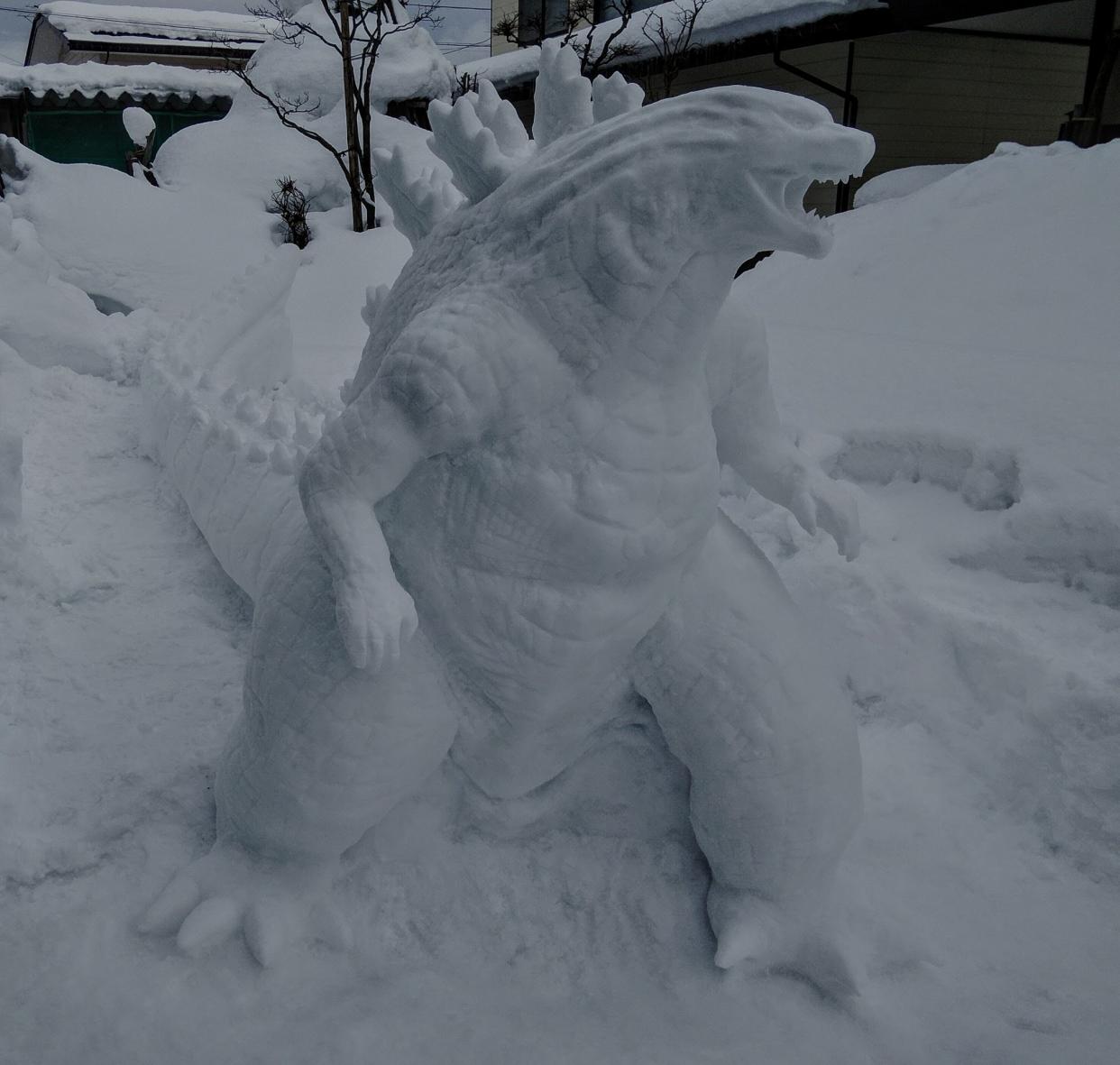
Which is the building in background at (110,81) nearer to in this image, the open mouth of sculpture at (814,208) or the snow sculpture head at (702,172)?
the snow sculpture head at (702,172)

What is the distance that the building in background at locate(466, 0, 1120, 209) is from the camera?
19.9ft

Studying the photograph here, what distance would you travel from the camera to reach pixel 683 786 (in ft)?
4.36

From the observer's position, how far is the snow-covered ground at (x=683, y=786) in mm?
1139

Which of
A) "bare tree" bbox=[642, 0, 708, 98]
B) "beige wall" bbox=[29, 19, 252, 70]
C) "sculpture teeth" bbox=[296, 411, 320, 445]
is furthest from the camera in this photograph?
"beige wall" bbox=[29, 19, 252, 70]

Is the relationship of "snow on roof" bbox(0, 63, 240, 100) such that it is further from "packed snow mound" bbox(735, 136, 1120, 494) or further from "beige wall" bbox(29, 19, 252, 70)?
"packed snow mound" bbox(735, 136, 1120, 494)

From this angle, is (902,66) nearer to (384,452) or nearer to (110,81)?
(384,452)

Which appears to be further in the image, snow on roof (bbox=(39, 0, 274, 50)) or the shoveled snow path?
snow on roof (bbox=(39, 0, 274, 50))

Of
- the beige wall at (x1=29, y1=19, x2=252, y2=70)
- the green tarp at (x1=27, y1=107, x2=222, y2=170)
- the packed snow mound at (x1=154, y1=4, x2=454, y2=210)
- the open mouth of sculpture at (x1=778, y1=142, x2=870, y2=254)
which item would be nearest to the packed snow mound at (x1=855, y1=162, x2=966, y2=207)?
the packed snow mound at (x1=154, y1=4, x2=454, y2=210)

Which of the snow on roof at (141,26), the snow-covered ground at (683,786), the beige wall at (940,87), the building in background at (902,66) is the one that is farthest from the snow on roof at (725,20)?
the snow on roof at (141,26)

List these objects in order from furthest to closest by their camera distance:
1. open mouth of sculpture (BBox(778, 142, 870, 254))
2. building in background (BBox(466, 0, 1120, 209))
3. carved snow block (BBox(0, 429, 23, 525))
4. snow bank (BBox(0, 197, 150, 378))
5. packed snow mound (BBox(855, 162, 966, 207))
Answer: building in background (BBox(466, 0, 1120, 209)), packed snow mound (BBox(855, 162, 966, 207)), snow bank (BBox(0, 197, 150, 378)), carved snow block (BBox(0, 429, 23, 525)), open mouth of sculpture (BBox(778, 142, 870, 254))

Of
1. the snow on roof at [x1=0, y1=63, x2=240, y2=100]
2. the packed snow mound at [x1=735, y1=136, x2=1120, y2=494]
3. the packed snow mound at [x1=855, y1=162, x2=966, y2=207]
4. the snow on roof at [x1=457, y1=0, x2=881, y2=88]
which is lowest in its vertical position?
the packed snow mound at [x1=735, y1=136, x2=1120, y2=494]

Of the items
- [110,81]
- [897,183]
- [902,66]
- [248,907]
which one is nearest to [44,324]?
[248,907]

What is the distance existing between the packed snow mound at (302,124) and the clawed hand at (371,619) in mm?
7104

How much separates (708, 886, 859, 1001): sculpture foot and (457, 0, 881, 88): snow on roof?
487 cm
